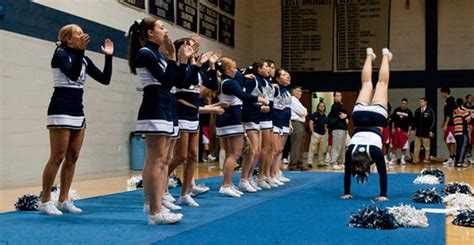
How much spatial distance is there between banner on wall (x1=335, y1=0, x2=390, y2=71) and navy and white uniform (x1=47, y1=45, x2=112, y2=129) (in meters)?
13.6

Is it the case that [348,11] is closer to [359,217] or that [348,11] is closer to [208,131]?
[208,131]

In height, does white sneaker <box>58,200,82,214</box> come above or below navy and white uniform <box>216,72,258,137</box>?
below

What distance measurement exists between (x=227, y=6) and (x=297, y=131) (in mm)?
6195

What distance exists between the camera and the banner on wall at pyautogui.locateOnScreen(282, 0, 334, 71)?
18016mm

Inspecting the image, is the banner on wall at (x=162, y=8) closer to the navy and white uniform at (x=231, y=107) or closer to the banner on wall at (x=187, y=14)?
the banner on wall at (x=187, y=14)

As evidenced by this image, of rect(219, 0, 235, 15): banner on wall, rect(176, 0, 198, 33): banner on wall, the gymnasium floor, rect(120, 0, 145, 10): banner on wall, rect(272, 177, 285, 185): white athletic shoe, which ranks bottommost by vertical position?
the gymnasium floor

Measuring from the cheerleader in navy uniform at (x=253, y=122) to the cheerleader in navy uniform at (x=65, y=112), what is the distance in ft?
6.97

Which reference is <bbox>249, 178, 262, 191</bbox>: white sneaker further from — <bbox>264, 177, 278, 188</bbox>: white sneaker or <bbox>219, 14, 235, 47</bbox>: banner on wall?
<bbox>219, 14, 235, 47</bbox>: banner on wall

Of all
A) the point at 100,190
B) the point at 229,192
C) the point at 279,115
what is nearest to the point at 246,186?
the point at 229,192

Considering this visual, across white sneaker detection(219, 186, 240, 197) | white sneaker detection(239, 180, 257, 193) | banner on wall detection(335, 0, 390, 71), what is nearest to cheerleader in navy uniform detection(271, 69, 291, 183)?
white sneaker detection(239, 180, 257, 193)

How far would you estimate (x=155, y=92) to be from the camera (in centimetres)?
437

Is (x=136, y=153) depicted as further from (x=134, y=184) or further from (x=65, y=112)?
(x=65, y=112)

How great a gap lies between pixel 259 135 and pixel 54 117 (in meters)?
2.81

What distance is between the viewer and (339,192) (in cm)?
720
